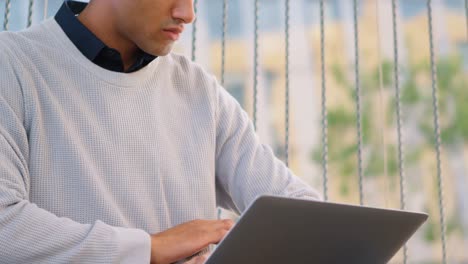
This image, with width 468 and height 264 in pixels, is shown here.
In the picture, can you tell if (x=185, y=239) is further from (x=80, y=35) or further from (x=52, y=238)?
(x=80, y=35)

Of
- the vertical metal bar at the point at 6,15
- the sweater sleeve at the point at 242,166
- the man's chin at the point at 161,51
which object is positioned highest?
the vertical metal bar at the point at 6,15

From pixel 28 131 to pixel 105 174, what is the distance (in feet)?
0.46

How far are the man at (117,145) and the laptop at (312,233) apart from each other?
6.6 inches

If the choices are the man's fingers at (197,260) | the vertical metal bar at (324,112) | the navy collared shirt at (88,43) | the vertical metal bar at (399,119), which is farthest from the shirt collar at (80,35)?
the vertical metal bar at (399,119)

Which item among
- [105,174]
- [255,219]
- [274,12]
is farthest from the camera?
[274,12]

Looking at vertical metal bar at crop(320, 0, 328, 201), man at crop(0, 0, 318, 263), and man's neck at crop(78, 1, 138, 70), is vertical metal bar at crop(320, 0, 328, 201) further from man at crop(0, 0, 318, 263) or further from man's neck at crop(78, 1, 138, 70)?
man's neck at crop(78, 1, 138, 70)

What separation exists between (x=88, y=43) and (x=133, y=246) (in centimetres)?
40

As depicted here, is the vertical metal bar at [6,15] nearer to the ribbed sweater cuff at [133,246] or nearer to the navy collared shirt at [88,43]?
the navy collared shirt at [88,43]

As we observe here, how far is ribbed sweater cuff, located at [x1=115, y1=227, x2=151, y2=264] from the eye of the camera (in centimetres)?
100

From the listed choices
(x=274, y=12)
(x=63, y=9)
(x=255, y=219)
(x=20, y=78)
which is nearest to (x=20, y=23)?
(x=63, y=9)

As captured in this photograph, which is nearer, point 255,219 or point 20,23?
point 255,219

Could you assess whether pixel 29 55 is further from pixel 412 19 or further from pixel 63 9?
pixel 412 19

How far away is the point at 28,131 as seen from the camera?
114 centimetres

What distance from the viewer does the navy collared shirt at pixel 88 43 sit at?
123 centimetres
